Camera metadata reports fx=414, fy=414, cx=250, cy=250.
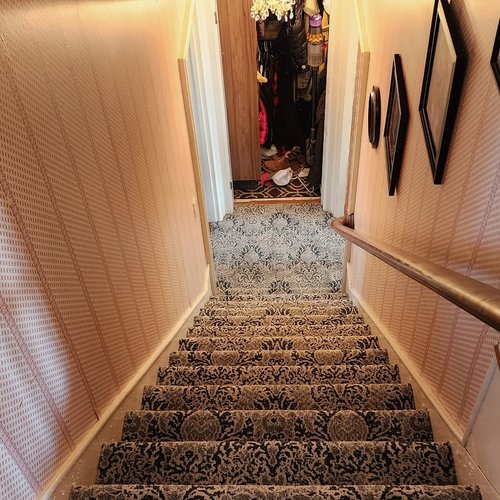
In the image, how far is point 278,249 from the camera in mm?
4535

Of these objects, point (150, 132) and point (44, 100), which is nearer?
point (44, 100)

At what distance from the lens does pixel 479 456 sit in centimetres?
116

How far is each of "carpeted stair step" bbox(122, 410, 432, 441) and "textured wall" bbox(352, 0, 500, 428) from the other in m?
0.16

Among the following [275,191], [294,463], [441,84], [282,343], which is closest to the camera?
[294,463]

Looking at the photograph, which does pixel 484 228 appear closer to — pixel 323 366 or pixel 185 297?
pixel 323 366

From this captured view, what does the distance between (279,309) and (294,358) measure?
1.12 m

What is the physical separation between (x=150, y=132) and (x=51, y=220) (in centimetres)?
107

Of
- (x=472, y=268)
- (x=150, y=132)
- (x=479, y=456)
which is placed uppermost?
(x=150, y=132)

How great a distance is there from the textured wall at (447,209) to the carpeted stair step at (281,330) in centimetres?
24

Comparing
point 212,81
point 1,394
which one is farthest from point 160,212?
point 212,81

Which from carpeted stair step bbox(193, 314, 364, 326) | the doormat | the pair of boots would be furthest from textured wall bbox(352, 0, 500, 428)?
the pair of boots

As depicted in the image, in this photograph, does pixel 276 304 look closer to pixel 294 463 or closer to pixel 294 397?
pixel 294 397

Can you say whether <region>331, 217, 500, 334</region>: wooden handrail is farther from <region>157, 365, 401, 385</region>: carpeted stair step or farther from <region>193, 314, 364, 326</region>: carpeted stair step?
<region>193, 314, 364, 326</region>: carpeted stair step

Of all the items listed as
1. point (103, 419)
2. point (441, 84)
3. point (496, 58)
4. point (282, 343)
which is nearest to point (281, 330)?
point (282, 343)
